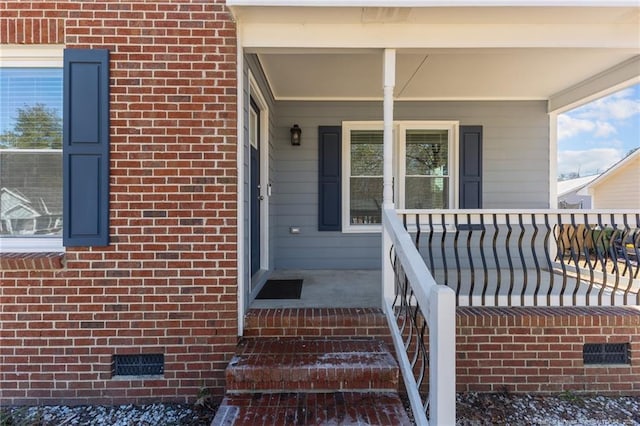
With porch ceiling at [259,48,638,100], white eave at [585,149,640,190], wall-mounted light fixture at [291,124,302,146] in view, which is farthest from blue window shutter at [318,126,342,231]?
white eave at [585,149,640,190]

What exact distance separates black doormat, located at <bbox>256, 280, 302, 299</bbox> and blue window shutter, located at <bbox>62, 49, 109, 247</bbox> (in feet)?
4.76

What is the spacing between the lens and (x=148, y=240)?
2.68 m

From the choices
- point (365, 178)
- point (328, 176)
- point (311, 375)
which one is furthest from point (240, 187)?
point (365, 178)

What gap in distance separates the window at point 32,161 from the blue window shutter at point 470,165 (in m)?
4.37

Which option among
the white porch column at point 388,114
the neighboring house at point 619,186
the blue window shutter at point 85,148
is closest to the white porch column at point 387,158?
the white porch column at point 388,114

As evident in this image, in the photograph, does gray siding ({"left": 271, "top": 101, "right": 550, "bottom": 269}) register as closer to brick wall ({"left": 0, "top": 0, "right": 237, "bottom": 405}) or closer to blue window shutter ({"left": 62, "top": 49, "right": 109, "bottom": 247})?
brick wall ({"left": 0, "top": 0, "right": 237, "bottom": 405})

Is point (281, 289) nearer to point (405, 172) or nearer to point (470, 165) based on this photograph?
point (405, 172)

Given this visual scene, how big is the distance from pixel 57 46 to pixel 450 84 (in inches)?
151

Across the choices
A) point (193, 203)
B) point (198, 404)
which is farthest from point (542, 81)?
point (198, 404)

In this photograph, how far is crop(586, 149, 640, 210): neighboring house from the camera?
1343 cm

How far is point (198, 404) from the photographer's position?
2.61 meters

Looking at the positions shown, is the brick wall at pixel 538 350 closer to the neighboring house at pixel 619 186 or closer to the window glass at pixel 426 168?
the window glass at pixel 426 168

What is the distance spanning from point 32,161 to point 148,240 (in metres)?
1.15

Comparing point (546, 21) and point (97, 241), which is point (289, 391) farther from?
point (546, 21)
